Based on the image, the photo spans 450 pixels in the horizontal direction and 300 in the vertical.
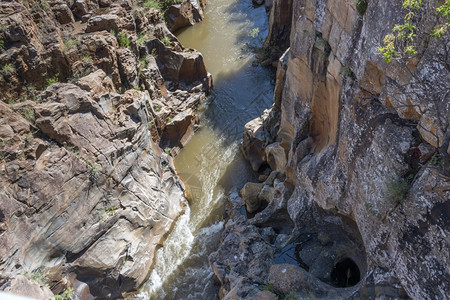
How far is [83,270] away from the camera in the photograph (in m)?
10.6

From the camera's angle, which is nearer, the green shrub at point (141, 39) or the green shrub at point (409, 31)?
the green shrub at point (409, 31)

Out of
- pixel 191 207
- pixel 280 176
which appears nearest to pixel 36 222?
pixel 191 207

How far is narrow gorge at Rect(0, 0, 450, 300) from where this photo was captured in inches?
239

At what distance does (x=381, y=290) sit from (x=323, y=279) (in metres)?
2.35

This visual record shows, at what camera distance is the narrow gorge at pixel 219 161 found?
607 centimetres

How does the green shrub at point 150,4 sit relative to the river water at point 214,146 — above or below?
above

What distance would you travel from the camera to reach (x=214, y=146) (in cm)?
1600

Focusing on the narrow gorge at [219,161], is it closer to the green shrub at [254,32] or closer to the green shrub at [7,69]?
the green shrub at [7,69]

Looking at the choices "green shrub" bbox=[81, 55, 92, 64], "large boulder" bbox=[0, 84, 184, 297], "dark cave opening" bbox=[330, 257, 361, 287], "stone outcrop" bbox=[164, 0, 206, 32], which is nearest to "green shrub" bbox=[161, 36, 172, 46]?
"stone outcrop" bbox=[164, 0, 206, 32]

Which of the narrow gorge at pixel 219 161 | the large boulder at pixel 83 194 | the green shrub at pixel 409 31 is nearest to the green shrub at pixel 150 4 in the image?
the narrow gorge at pixel 219 161

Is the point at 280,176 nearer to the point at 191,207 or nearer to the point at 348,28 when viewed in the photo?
the point at 191,207

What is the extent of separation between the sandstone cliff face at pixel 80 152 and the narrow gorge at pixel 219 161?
0.17ft

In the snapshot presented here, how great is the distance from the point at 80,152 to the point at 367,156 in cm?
785

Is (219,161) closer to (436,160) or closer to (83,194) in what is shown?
(83,194)
